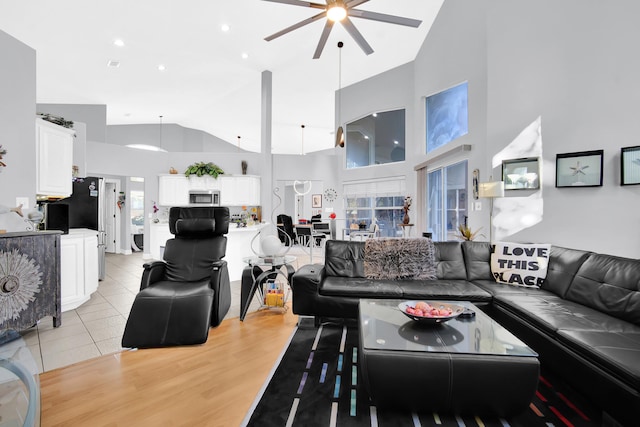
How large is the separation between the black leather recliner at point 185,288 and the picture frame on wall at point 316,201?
8.16m

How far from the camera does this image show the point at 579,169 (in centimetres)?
319

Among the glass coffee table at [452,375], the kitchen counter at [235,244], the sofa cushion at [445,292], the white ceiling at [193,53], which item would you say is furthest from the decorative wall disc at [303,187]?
the glass coffee table at [452,375]

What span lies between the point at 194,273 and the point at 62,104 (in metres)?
7.08

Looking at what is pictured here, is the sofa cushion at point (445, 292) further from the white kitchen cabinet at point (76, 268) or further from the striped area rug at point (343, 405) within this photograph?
the white kitchen cabinet at point (76, 268)

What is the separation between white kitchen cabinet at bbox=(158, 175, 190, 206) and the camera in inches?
299

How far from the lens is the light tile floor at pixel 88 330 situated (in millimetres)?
2373

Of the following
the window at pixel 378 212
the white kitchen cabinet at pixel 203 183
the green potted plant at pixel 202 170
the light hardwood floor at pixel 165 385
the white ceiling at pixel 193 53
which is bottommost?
the light hardwood floor at pixel 165 385

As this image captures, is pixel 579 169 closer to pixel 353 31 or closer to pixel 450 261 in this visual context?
pixel 450 261

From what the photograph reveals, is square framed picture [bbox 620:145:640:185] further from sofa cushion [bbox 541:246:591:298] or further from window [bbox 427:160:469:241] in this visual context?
window [bbox 427:160:469:241]

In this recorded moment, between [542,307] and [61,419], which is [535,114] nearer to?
[542,307]

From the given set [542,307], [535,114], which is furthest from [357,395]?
[535,114]

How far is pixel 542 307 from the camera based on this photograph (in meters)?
2.24

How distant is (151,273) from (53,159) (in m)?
2.08

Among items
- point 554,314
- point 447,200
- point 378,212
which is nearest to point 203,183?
point 378,212
